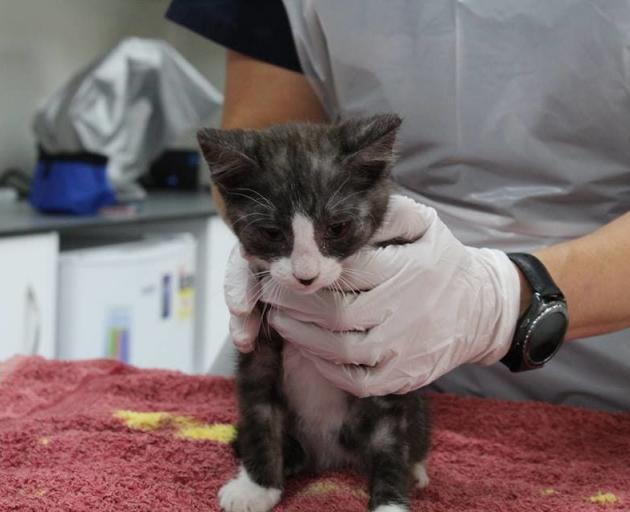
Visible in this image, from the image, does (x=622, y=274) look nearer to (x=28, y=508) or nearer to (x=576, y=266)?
(x=576, y=266)

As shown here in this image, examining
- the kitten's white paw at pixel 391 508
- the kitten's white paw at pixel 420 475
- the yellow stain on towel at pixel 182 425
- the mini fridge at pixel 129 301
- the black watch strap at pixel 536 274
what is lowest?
the mini fridge at pixel 129 301

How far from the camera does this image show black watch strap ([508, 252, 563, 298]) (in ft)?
3.34

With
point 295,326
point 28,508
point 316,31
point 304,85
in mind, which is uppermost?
point 316,31

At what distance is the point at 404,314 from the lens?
975 millimetres

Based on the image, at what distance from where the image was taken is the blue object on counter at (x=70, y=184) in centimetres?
261

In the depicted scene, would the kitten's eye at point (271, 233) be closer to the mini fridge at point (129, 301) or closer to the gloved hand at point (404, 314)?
the gloved hand at point (404, 314)

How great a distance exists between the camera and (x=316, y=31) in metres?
1.31

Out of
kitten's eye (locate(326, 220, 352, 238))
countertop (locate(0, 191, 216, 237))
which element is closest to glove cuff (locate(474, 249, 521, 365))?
kitten's eye (locate(326, 220, 352, 238))

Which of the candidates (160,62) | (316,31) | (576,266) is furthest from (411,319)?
(160,62)

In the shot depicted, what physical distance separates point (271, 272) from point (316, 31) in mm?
535

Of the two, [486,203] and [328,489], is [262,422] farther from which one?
[486,203]

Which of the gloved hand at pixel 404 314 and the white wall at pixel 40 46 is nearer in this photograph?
the gloved hand at pixel 404 314

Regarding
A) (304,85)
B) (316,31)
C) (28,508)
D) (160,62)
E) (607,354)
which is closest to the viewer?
(28,508)

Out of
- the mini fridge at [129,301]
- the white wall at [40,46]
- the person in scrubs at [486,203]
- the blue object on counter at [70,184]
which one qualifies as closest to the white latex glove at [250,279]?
the person in scrubs at [486,203]
